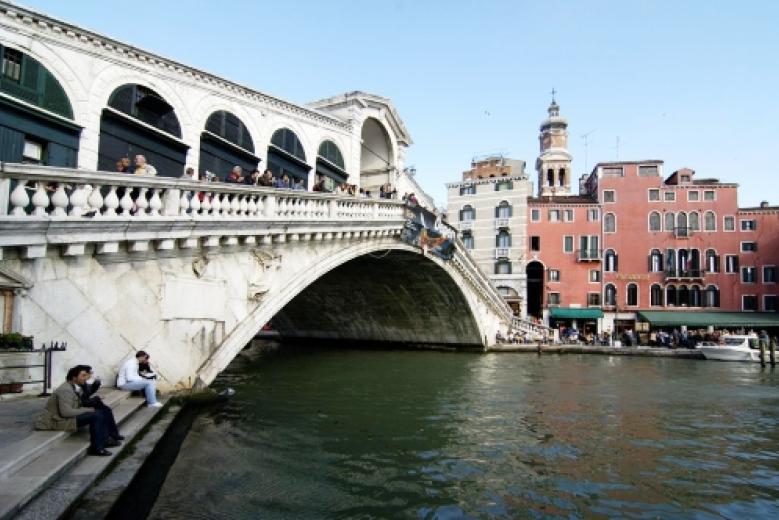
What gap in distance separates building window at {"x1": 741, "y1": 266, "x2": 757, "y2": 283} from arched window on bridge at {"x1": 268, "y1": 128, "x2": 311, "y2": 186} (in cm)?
3029

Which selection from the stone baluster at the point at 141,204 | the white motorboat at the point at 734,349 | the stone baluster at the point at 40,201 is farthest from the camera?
the white motorboat at the point at 734,349

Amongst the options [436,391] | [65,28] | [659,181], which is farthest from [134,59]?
[659,181]

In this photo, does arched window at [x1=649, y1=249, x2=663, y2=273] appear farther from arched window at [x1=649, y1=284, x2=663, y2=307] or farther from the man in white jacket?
the man in white jacket

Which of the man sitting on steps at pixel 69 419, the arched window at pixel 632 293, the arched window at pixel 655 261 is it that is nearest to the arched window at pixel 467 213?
the arched window at pixel 632 293

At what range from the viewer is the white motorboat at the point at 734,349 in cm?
2427

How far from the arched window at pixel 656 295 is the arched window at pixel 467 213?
13.0 m

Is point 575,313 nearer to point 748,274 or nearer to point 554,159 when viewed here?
point 748,274

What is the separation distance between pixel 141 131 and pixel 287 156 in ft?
15.6

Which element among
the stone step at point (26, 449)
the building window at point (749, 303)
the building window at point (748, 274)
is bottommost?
the stone step at point (26, 449)

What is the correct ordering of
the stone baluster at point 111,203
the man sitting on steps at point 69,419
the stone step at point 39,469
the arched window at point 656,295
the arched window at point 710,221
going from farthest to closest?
1. the arched window at point 656,295
2. the arched window at point 710,221
3. the stone baluster at point 111,203
4. the man sitting on steps at point 69,419
5. the stone step at point 39,469

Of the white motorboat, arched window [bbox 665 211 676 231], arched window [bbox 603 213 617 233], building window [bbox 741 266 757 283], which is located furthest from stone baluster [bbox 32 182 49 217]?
building window [bbox 741 266 757 283]

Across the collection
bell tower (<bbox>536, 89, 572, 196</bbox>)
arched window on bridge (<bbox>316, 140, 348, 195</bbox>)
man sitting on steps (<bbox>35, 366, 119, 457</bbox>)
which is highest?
bell tower (<bbox>536, 89, 572, 196</bbox>)

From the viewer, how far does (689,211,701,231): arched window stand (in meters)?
33.9

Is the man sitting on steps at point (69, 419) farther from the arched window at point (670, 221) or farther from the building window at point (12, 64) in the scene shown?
the arched window at point (670, 221)
